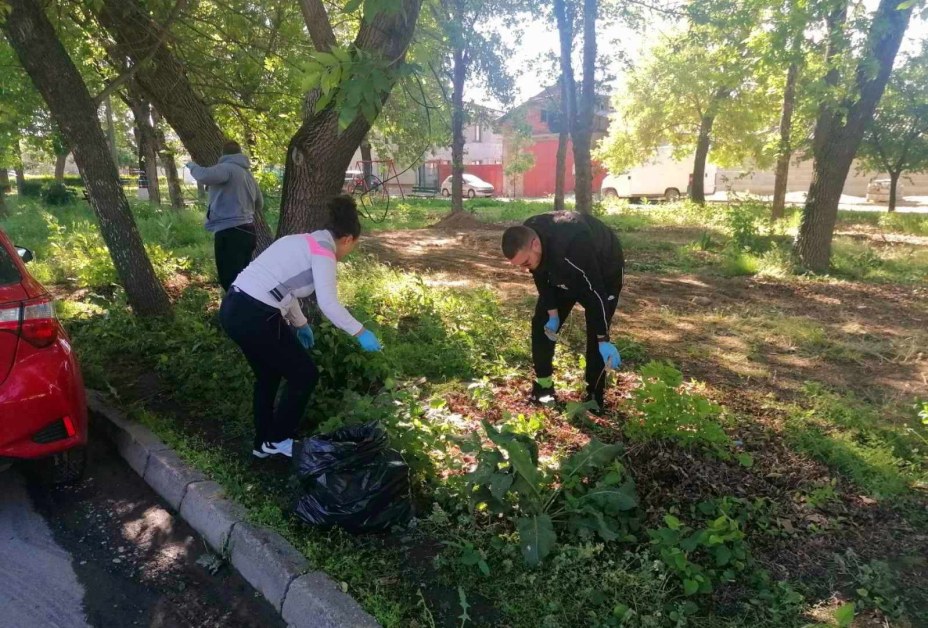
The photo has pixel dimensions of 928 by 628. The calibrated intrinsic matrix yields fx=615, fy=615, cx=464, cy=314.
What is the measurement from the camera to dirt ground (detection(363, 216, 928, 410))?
16.9 ft

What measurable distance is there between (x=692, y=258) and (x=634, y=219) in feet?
25.3

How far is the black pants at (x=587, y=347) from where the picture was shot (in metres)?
4.22

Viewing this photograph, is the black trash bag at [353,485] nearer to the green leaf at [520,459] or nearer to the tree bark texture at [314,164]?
the green leaf at [520,459]

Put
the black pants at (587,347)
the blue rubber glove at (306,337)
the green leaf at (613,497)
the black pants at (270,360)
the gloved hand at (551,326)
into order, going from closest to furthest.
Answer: the green leaf at (613,497)
the black pants at (270,360)
the blue rubber glove at (306,337)
the black pants at (587,347)
the gloved hand at (551,326)

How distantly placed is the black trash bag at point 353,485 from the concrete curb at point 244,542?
9.4 inches

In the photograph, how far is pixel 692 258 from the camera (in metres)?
11.2

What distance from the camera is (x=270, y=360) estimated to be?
341 centimetres

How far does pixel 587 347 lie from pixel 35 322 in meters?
3.28

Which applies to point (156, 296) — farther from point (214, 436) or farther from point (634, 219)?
point (634, 219)

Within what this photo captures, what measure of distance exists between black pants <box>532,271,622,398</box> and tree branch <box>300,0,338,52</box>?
3064 mm

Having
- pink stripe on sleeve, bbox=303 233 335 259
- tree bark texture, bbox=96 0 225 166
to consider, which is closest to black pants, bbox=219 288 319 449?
pink stripe on sleeve, bbox=303 233 335 259

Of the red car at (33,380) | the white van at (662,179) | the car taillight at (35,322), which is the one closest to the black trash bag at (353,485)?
the red car at (33,380)

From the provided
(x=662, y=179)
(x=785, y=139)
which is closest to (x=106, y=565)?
(x=785, y=139)

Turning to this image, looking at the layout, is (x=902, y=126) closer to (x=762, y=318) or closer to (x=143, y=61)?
(x=762, y=318)
